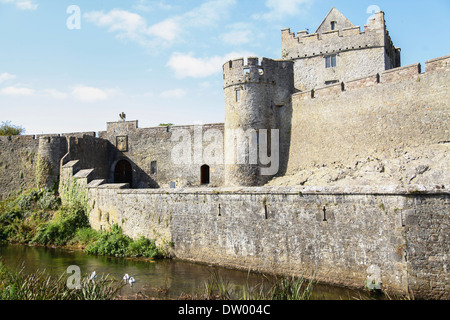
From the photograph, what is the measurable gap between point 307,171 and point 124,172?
43.5ft

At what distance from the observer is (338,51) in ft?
86.4

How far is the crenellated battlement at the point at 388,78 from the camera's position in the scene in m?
16.9

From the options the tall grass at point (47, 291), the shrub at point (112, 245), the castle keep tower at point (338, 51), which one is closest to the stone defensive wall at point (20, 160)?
the shrub at point (112, 245)

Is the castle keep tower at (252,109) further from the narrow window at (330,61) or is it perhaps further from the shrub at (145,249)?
the shrub at (145,249)

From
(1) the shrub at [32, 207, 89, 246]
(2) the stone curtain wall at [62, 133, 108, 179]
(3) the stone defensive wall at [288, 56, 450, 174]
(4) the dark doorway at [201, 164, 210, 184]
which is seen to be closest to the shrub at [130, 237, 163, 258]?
(1) the shrub at [32, 207, 89, 246]

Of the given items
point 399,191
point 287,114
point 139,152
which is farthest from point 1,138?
point 399,191

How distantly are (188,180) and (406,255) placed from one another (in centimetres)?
1766

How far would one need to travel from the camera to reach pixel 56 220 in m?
21.6

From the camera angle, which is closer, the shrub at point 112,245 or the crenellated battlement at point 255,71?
the shrub at point 112,245

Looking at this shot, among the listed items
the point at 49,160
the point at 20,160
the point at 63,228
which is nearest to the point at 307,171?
the point at 63,228

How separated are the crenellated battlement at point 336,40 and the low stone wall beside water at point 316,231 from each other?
15.4 metres

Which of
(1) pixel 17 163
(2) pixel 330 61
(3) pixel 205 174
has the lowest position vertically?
(3) pixel 205 174

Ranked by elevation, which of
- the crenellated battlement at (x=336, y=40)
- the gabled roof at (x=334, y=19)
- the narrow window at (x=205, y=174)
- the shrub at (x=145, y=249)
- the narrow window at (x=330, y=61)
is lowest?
the shrub at (x=145, y=249)

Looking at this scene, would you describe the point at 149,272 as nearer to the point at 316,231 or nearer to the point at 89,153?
the point at 316,231
